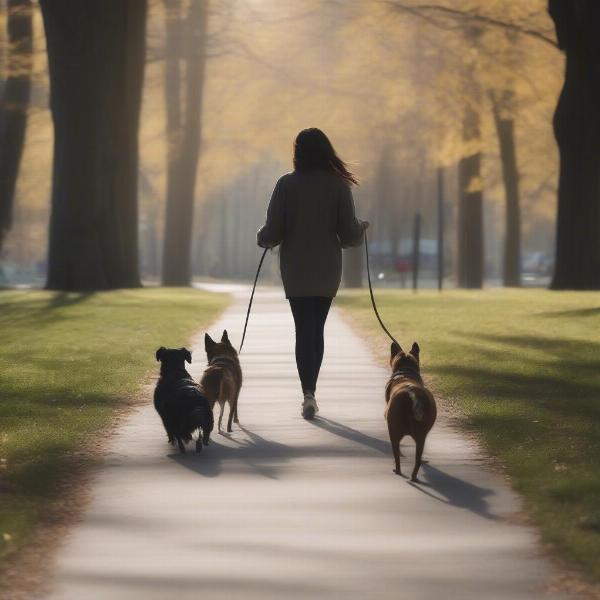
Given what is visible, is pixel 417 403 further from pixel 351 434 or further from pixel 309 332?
pixel 309 332

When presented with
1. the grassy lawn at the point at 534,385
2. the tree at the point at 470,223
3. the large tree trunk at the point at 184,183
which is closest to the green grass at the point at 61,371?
the grassy lawn at the point at 534,385

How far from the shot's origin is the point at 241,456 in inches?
357

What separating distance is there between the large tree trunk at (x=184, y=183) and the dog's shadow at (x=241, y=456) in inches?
1389

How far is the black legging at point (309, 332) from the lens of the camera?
10.9 meters

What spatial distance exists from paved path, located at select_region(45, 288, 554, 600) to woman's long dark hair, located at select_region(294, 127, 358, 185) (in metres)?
1.90

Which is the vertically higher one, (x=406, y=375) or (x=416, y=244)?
A: (x=416, y=244)

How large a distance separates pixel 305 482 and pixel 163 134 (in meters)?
38.6

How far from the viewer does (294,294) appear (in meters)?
10.8

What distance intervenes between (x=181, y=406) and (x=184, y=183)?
3743 cm

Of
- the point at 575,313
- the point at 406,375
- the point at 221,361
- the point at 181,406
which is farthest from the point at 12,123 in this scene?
the point at 406,375

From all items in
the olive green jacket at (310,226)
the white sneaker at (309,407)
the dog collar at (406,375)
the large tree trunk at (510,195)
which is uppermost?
the large tree trunk at (510,195)

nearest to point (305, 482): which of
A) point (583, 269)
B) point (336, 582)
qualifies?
point (336, 582)

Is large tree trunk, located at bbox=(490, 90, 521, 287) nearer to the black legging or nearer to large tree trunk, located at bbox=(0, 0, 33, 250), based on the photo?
large tree trunk, located at bbox=(0, 0, 33, 250)

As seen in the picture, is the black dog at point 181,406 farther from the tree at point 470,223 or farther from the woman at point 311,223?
the tree at point 470,223
